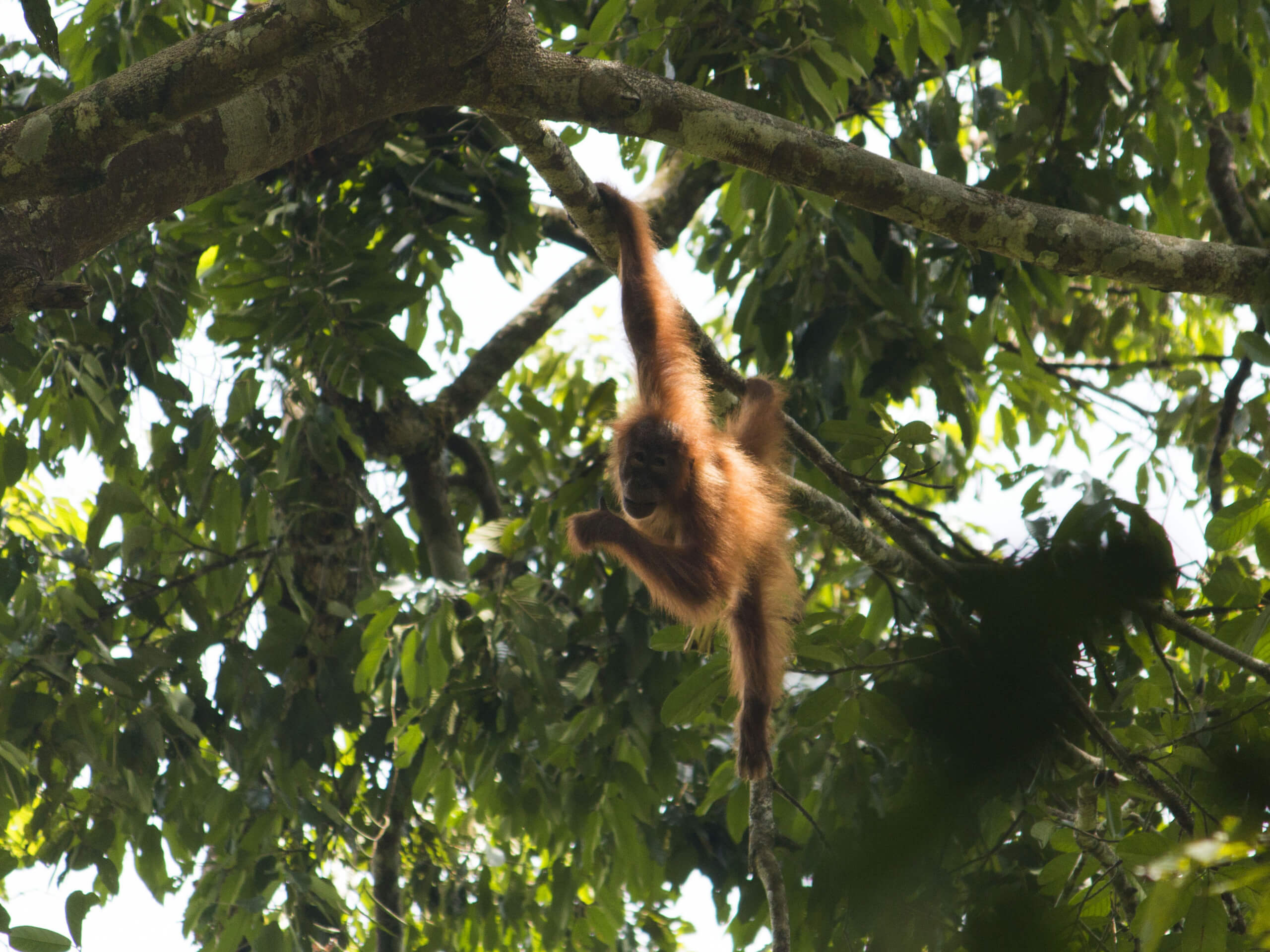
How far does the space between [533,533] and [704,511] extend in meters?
0.92

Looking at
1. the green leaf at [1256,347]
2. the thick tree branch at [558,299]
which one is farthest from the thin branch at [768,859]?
the thick tree branch at [558,299]

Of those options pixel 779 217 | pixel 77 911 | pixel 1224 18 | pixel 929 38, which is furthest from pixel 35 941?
pixel 1224 18

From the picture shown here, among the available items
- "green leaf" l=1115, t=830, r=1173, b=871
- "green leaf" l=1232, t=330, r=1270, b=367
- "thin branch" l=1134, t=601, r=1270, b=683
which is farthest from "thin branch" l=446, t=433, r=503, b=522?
"green leaf" l=1115, t=830, r=1173, b=871

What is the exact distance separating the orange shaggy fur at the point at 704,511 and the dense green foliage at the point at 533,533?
26 centimetres

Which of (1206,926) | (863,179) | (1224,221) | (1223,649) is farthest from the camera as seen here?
(1224,221)

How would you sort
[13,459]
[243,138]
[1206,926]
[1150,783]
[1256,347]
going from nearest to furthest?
[1206,926] → [243,138] → [1150,783] → [1256,347] → [13,459]

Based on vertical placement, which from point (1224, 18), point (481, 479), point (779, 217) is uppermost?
point (1224, 18)

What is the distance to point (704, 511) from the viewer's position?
494 cm

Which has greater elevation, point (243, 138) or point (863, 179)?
point (863, 179)

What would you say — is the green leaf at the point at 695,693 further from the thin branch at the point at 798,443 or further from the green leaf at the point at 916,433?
the green leaf at the point at 916,433

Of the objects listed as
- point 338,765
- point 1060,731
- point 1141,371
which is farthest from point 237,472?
point 1141,371

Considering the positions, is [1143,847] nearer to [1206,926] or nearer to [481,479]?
[1206,926]

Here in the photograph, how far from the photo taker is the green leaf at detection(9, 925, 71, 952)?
8.63 feet

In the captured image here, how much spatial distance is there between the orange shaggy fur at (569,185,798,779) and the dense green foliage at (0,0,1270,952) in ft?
0.87
